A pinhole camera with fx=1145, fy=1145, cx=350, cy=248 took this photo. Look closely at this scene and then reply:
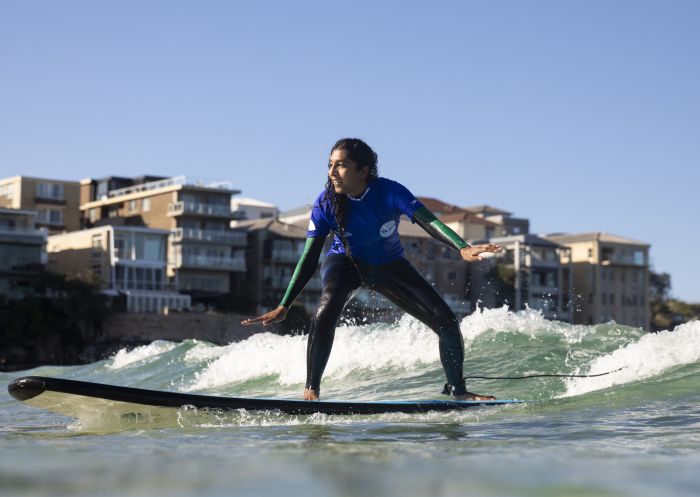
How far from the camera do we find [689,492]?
13.2 ft

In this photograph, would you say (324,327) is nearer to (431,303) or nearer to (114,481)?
(431,303)

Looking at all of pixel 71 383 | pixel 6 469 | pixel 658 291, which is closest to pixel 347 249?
pixel 71 383

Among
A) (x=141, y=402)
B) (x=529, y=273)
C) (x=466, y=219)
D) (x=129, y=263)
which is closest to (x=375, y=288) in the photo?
(x=141, y=402)

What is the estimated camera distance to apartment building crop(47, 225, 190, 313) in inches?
2815

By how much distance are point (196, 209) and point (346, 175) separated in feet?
237

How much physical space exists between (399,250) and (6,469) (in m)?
3.63

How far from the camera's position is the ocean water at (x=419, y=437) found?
164 inches

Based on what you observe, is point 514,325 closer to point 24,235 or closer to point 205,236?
point 24,235

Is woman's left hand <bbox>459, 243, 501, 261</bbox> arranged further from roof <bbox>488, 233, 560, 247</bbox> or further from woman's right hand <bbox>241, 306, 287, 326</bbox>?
→ roof <bbox>488, 233, 560, 247</bbox>

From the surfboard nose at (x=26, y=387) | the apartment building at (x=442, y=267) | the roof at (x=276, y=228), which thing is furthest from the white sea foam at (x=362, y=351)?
the apartment building at (x=442, y=267)

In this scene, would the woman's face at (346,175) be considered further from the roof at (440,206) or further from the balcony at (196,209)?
the roof at (440,206)

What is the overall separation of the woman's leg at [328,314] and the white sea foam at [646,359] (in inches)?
85.2

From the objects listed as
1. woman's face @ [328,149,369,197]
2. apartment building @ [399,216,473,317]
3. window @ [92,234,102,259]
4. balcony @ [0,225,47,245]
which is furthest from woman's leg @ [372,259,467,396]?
apartment building @ [399,216,473,317]

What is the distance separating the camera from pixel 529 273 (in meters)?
87.5
